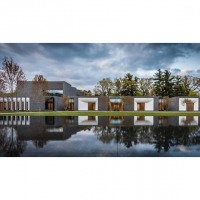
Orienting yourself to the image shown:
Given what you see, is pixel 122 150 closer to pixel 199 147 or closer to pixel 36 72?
pixel 199 147

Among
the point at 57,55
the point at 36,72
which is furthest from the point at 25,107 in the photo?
the point at 57,55

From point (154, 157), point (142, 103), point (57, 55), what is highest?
point (57, 55)

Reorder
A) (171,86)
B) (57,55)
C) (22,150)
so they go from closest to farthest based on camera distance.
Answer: (22,150), (57,55), (171,86)

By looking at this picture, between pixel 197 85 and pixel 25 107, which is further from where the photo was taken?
pixel 197 85

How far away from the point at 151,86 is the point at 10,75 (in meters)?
21.6

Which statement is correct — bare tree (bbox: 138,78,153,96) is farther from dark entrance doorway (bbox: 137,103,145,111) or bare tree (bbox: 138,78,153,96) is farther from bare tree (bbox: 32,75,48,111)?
bare tree (bbox: 32,75,48,111)

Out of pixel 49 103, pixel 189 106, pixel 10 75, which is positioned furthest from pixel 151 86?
pixel 10 75

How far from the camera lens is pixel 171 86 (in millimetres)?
34500

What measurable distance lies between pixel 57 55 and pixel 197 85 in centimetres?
2233

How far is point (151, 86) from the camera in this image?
109 feet

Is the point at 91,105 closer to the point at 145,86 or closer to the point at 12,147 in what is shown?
the point at 145,86

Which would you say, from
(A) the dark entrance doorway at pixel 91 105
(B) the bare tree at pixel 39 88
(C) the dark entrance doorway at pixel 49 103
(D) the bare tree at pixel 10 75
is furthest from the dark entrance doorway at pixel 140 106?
(D) the bare tree at pixel 10 75

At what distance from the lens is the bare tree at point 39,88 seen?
27750 mm

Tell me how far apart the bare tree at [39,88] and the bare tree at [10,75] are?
274cm
